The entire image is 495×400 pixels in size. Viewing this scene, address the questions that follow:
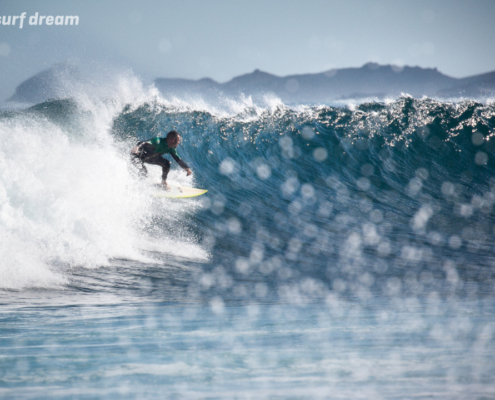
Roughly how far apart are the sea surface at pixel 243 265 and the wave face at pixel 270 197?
0.04 metres

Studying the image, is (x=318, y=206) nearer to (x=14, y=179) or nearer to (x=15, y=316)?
(x=14, y=179)

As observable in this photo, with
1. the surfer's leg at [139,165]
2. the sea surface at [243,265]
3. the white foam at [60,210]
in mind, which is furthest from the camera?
the surfer's leg at [139,165]

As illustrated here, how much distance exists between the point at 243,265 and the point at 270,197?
4449 mm

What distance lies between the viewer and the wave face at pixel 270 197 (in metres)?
5.39

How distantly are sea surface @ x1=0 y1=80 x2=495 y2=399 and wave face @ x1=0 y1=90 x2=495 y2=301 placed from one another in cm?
4

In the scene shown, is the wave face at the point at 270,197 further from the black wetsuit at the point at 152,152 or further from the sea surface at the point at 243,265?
the black wetsuit at the point at 152,152

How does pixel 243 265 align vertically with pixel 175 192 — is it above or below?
below

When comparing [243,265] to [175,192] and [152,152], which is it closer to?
[175,192]

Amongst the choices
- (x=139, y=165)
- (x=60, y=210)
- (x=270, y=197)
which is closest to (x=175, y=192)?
(x=139, y=165)

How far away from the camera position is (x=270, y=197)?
403 inches

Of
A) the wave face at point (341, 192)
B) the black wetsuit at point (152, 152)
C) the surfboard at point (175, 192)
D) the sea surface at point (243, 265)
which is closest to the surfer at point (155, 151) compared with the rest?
the black wetsuit at point (152, 152)

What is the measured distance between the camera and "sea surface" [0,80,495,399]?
8.71 feet

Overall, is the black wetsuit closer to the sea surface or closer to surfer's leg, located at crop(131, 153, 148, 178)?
surfer's leg, located at crop(131, 153, 148, 178)

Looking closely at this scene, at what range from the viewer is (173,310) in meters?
3.96
